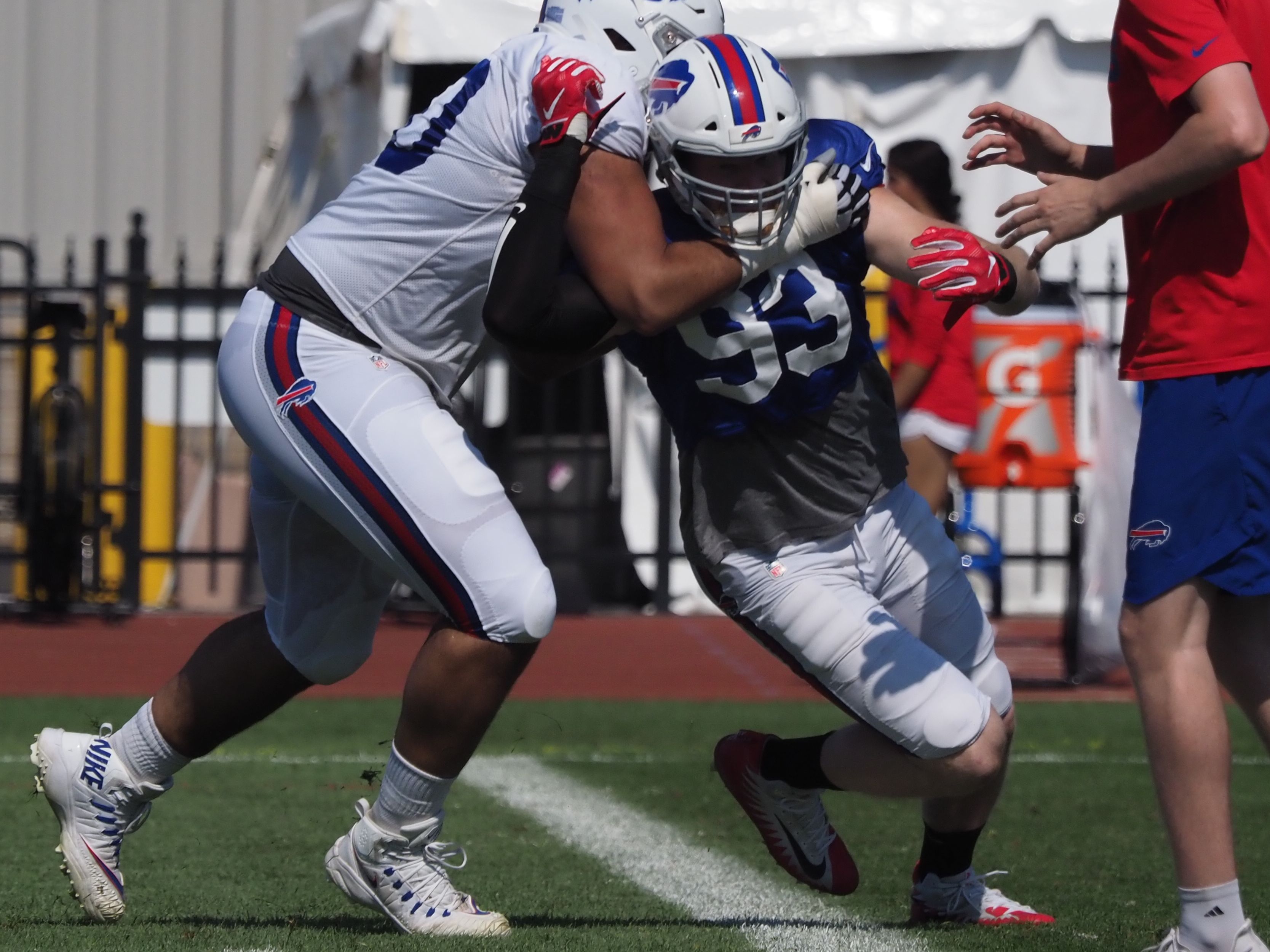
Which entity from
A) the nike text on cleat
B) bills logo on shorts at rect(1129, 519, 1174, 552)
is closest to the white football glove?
bills logo on shorts at rect(1129, 519, 1174, 552)

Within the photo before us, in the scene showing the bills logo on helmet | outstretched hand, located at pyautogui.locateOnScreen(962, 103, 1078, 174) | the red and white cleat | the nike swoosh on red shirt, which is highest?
the nike swoosh on red shirt

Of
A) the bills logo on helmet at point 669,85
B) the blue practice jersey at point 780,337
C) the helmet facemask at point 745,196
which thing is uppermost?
the bills logo on helmet at point 669,85

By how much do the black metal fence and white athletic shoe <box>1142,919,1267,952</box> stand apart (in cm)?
708

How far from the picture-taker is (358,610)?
3711mm

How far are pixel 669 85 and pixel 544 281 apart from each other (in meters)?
0.41

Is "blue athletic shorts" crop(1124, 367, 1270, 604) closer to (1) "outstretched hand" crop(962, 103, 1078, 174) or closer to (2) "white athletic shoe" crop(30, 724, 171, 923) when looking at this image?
(1) "outstretched hand" crop(962, 103, 1078, 174)

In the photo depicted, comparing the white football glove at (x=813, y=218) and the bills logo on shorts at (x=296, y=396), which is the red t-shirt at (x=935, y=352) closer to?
the white football glove at (x=813, y=218)

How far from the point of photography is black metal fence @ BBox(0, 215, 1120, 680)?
1026 cm

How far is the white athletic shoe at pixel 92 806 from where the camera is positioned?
143 inches

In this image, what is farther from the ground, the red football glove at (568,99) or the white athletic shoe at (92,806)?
the red football glove at (568,99)

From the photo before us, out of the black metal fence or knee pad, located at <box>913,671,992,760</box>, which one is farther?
the black metal fence

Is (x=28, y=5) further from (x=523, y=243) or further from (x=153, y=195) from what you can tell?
(x=523, y=243)

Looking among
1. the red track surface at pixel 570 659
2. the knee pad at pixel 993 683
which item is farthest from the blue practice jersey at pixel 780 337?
the red track surface at pixel 570 659

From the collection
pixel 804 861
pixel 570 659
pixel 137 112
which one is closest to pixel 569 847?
pixel 804 861
